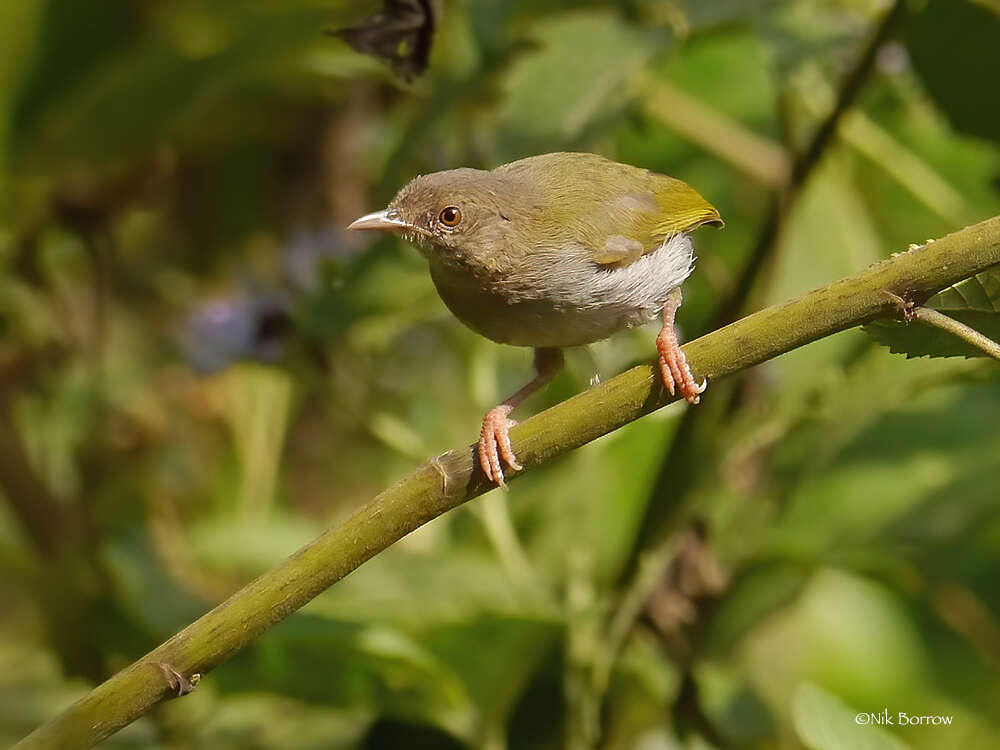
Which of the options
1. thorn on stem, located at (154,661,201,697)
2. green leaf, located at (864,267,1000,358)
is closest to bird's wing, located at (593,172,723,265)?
green leaf, located at (864,267,1000,358)

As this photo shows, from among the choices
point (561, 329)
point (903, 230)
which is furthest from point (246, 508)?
point (903, 230)

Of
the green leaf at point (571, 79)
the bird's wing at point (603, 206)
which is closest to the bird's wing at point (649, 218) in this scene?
the bird's wing at point (603, 206)

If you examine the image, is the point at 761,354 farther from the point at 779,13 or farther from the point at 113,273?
the point at 113,273

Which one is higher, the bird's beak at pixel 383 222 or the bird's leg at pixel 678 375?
the bird's leg at pixel 678 375

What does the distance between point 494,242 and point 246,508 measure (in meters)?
1.64

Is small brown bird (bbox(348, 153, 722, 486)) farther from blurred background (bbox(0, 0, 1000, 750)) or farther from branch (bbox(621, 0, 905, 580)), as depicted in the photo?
branch (bbox(621, 0, 905, 580))

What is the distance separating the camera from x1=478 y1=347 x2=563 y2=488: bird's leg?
1.66 meters

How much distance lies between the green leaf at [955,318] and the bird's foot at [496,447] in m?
0.46

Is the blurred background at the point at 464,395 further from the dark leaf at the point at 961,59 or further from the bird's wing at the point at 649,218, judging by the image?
the bird's wing at the point at 649,218

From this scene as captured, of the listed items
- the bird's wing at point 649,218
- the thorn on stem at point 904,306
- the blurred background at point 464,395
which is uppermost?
the thorn on stem at point 904,306

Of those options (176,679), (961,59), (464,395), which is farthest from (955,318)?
(464,395)

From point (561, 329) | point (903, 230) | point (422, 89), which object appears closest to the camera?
point (561, 329)

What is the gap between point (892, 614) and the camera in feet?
12.0

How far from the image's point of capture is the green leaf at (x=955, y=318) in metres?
1.51
